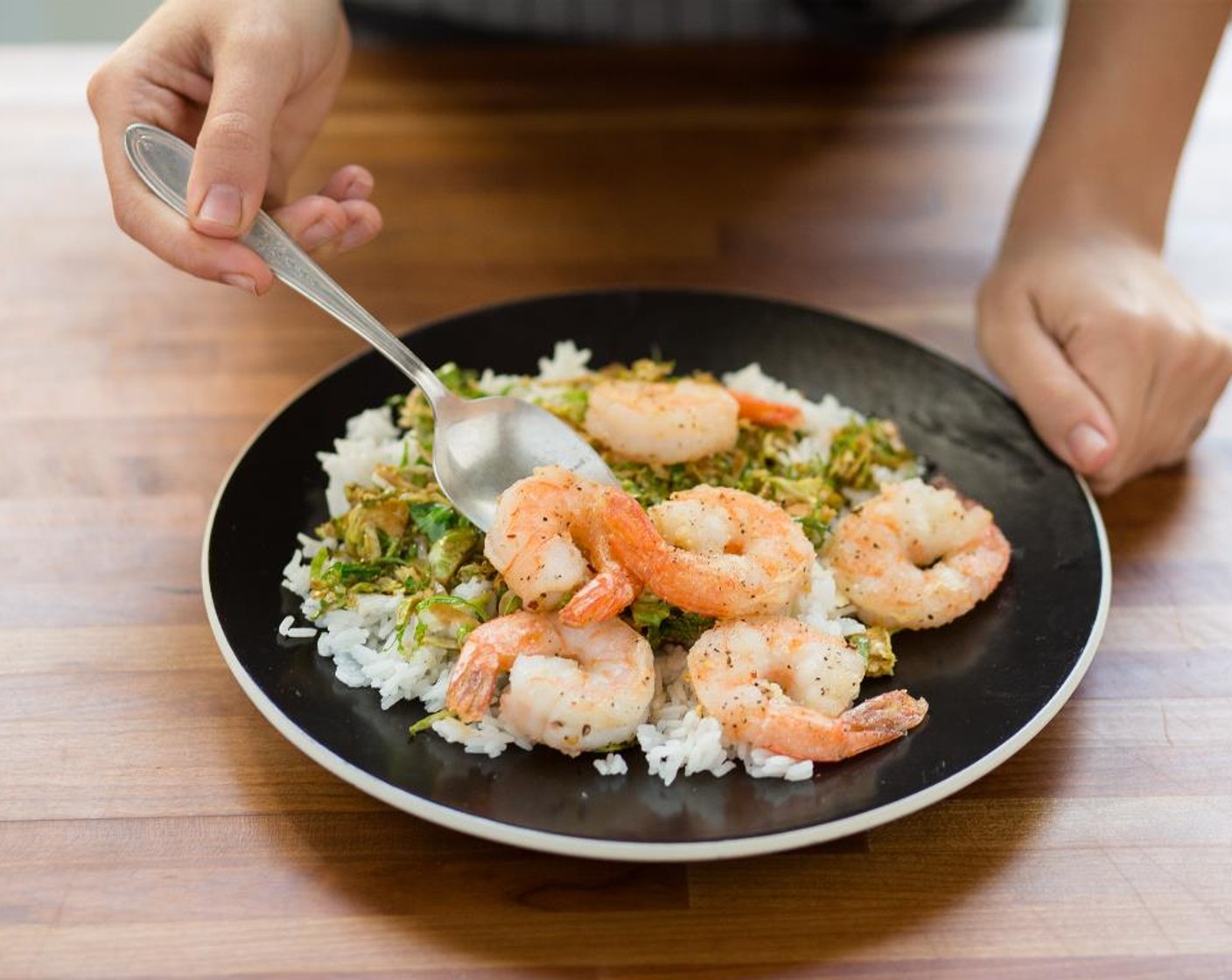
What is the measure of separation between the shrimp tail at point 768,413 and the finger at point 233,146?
0.83 metres

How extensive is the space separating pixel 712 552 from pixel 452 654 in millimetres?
382

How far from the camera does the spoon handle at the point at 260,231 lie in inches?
77.3

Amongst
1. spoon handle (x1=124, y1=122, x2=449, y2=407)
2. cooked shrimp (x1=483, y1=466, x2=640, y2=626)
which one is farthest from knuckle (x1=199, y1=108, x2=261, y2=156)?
cooked shrimp (x1=483, y1=466, x2=640, y2=626)

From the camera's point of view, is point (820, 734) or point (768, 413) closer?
point (820, 734)

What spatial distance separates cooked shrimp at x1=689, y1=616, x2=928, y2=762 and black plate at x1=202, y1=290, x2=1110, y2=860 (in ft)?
0.11

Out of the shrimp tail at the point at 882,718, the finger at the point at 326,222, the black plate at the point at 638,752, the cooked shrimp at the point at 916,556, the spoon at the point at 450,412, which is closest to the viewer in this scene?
the black plate at the point at 638,752

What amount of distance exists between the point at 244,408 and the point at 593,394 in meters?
0.80

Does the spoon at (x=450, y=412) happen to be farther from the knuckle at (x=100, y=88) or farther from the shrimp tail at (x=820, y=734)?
the shrimp tail at (x=820, y=734)

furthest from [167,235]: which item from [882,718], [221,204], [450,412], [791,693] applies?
[882,718]

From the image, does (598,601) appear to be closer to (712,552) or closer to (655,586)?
(655,586)

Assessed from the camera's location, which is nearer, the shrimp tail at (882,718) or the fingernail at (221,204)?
the shrimp tail at (882,718)

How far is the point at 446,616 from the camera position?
1.81 metres

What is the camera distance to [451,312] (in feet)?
9.18

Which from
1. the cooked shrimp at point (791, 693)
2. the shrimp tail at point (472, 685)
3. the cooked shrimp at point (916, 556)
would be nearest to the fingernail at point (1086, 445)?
the cooked shrimp at point (916, 556)
